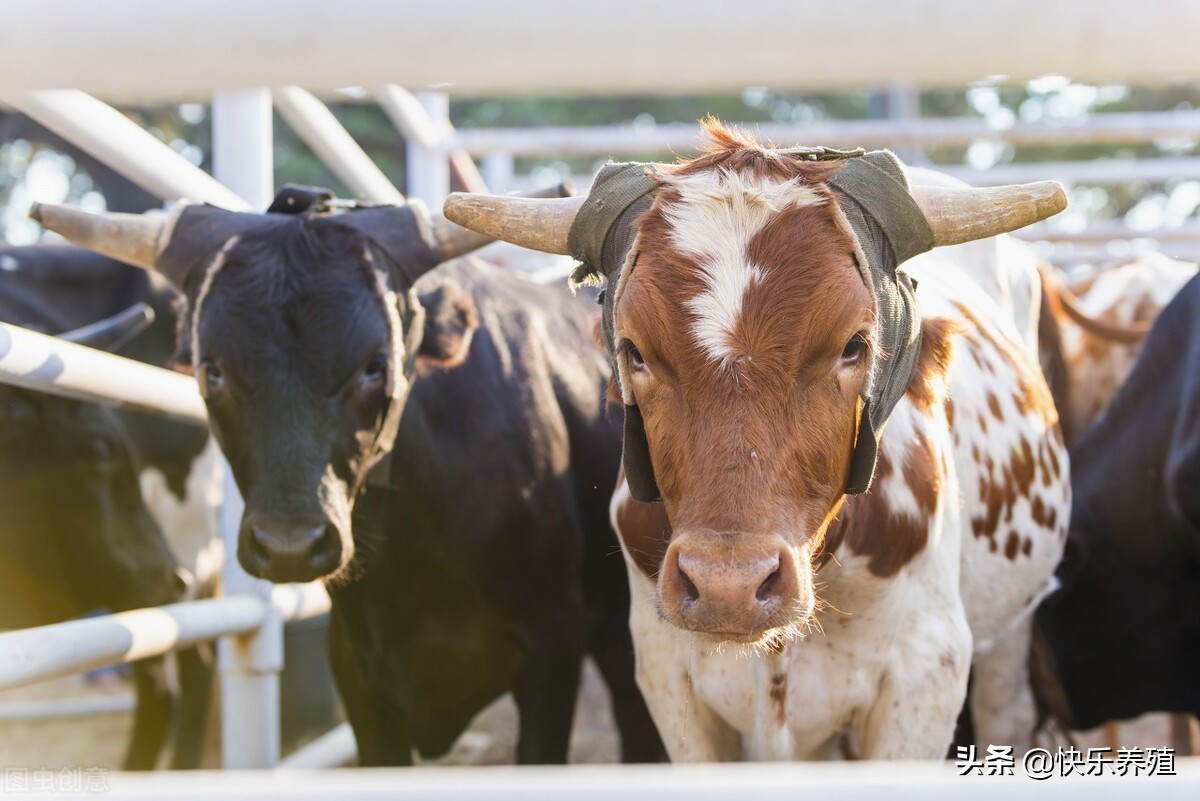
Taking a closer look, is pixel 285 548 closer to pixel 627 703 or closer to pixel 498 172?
pixel 627 703

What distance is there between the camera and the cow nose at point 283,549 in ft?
7.78

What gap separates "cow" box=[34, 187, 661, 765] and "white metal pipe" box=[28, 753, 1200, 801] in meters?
1.65

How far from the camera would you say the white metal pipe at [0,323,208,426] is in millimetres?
2193

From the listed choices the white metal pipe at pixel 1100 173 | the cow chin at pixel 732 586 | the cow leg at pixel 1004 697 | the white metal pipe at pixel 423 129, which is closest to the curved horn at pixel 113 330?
the white metal pipe at pixel 423 129

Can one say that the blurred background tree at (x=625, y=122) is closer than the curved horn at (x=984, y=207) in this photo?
No

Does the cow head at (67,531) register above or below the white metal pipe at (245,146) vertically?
below

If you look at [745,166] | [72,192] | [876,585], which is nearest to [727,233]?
[745,166]

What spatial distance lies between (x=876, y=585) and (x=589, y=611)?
4.35 feet

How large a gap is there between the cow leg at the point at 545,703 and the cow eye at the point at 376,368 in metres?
0.86

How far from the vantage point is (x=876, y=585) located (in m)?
2.27

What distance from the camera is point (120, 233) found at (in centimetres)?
276

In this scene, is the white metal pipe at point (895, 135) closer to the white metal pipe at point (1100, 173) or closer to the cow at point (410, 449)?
the white metal pipe at point (1100, 173)

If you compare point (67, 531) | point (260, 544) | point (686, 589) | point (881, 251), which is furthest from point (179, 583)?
point (881, 251)

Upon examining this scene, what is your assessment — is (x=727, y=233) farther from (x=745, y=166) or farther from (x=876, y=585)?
(x=876, y=585)
